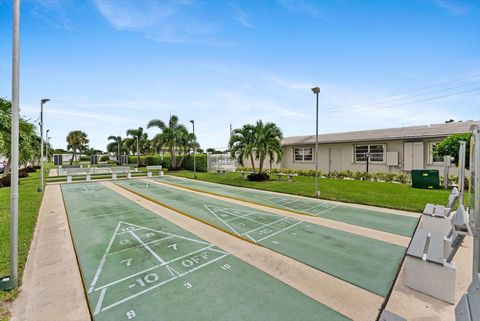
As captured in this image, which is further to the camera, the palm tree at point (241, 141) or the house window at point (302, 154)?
the house window at point (302, 154)

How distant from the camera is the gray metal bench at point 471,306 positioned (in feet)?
4.10

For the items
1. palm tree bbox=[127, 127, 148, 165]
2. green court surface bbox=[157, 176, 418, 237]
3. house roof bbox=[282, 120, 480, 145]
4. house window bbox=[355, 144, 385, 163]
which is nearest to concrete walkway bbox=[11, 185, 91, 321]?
green court surface bbox=[157, 176, 418, 237]

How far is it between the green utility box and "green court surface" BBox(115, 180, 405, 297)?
37.1 feet

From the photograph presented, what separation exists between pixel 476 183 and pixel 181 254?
509cm

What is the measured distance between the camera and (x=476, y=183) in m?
2.26

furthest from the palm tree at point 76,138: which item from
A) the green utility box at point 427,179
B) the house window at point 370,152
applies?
the green utility box at point 427,179

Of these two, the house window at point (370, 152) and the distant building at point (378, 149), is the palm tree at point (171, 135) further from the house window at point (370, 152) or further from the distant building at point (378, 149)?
the house window at point (370, 152)

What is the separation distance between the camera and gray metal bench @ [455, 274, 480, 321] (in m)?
1.25

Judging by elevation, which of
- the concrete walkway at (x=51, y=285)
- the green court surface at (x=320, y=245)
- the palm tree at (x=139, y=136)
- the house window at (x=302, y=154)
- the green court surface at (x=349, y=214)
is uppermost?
the palm tree at (x=139, y=136)

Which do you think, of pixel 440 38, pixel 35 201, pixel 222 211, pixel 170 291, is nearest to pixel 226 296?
pixel 170 291

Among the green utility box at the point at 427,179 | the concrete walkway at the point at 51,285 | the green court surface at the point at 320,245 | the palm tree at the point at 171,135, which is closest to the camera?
the concrete walkway at the point at 51,285

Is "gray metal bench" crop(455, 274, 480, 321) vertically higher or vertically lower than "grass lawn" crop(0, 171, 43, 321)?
higher

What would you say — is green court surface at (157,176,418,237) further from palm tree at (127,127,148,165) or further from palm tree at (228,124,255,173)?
palm tree at (127,127,148,165)

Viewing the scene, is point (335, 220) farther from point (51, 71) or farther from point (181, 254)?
point (51, 71)
